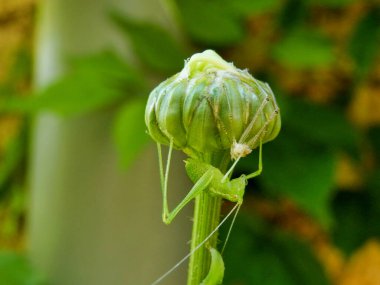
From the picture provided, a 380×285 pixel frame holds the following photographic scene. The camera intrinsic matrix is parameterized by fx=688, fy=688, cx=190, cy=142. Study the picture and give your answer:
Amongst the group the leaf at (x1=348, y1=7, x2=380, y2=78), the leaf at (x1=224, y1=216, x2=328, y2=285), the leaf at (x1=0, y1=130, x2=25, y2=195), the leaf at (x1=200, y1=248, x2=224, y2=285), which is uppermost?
the leaf at (x1=200, y1=248, x2=224, y2=285)

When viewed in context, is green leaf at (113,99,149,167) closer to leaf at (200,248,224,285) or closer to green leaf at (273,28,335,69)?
green leaf at (273,28,335,69)

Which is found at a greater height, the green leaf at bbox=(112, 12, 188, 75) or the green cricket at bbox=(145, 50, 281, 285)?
the green cricket at bbox=(145, 50, 281, 285)

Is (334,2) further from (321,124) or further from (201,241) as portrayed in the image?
(201,241)

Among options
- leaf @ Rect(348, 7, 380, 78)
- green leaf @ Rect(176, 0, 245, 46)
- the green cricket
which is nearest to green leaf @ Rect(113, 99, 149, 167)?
green leaf @ Rect(176, 0, 245, 46)

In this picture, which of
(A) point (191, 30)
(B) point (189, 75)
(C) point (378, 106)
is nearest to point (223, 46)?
(A) point (191, 30)

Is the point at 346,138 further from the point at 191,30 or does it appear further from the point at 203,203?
the point at 203,203

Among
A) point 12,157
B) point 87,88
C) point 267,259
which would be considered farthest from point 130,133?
point 12,157
